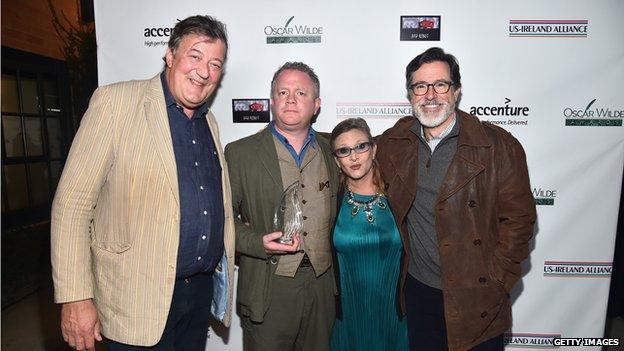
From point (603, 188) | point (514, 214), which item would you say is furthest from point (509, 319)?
point (603, 188)

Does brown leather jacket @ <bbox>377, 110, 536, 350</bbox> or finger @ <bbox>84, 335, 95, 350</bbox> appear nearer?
finger @ <bbox>84, 335, 95, 350</bbox>

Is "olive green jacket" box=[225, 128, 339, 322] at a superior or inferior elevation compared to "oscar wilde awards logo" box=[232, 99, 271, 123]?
inferior

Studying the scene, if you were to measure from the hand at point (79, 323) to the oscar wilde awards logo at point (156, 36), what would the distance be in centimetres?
233

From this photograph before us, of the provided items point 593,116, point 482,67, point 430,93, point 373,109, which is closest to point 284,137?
point 430,93

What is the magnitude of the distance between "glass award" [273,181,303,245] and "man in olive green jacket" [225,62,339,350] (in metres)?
0.08

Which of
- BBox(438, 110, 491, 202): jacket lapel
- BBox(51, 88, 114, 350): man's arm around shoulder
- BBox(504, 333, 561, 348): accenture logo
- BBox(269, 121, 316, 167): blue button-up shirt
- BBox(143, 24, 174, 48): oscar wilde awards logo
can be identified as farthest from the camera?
BBox(504, 333, 561, 348): accenture logo

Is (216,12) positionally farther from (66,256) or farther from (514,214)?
(514,214)

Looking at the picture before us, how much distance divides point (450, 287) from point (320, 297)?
823 mm

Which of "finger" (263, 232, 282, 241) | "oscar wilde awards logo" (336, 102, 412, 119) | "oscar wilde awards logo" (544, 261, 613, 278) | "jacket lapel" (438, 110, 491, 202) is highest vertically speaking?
"oscar wilde awards logo" (336, 102, 412, 119)

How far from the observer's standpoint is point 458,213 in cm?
218

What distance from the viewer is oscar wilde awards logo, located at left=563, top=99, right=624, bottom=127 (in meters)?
3.21

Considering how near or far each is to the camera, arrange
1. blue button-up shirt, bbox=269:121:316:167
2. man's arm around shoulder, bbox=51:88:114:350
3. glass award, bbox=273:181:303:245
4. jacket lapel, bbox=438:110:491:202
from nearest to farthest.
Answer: man's arm around shoulder, bbox=51:88:114:350 → jacket lapel, bbox=438:110:491:202 → glass award, bbox=273:181:303:245 → blue button-up shirt, bbox=269:121:316:167

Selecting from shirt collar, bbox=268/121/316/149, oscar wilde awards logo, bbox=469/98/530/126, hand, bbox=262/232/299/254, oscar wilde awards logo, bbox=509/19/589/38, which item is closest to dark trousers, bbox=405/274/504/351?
hand, bbox=262/232/299/254

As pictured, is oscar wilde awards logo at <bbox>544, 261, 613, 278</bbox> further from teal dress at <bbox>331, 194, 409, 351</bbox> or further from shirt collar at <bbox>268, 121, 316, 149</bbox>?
shirt collar at <bbox>268, 121, 316, 149</bbox>
